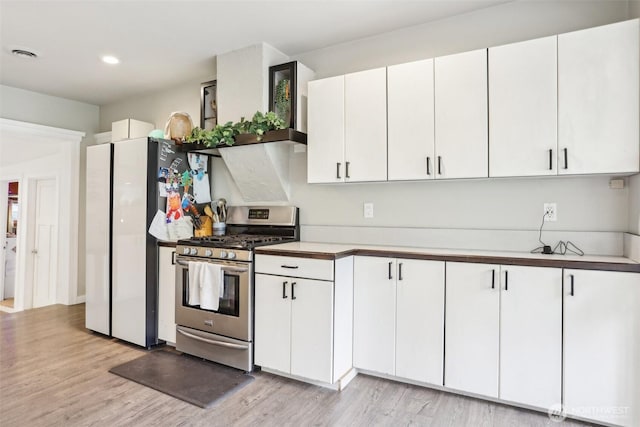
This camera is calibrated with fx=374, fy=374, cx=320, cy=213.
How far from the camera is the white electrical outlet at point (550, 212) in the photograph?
2.52m

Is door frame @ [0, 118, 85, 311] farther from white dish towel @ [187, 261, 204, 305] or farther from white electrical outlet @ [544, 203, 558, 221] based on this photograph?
white electrical outlet @ [544, 203, 558, 221]

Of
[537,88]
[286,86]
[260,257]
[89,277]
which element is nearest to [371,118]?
[286,86]

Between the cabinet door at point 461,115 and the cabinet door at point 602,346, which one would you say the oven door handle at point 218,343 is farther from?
the cabinet door at point 602,346

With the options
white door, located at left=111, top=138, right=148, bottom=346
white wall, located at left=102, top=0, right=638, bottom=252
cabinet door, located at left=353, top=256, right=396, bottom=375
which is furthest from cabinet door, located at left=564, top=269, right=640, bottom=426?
white door, located at left=111, top=138, right=148, bottom=346

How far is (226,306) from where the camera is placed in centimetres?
293

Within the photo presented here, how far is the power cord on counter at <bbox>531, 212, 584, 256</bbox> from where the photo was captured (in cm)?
244

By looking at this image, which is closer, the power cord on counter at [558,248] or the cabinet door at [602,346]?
the cabinet door at [602,346]

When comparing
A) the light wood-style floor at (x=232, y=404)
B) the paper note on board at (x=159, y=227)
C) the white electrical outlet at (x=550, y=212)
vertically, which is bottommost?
the light wood-style floor at (x=232, y=404)

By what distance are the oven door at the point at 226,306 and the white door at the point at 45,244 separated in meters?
3.17

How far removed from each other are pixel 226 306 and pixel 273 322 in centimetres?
44

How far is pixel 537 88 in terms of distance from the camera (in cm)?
230

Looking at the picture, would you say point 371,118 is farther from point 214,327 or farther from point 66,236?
point 66,236

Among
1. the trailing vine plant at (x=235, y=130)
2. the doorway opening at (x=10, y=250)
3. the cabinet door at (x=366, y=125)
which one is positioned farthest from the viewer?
the doorway opening at (x=10, y=250)

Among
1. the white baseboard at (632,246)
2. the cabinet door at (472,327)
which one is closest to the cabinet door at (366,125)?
the cabinet door at (472,327)
